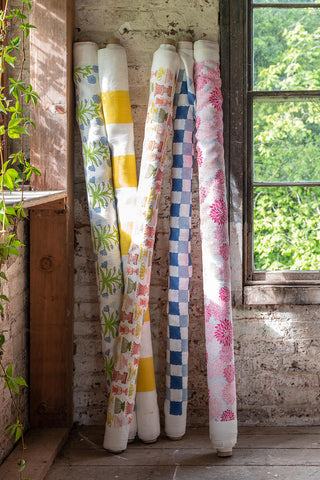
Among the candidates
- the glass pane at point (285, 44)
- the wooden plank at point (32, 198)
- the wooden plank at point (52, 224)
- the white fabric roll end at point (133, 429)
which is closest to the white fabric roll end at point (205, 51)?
the glass pane at point (285, 44)

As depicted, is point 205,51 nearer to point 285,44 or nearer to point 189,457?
point 285,44

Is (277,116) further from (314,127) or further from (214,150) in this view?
(214,150)

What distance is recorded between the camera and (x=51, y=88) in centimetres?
281

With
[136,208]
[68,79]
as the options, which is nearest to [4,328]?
[136,208]

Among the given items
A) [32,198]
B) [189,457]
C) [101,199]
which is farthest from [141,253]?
[189,457]

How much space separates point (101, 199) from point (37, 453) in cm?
121

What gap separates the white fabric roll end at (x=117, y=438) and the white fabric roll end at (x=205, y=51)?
1.78m

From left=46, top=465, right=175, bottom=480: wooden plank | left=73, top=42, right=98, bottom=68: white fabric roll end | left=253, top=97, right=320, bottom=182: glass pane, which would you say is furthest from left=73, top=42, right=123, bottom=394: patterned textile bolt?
left=253, top=97, right=320, bottom=182: glass pane

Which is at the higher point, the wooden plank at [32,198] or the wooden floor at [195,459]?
the wooden plank at [32,198]

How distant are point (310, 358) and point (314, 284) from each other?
39 centimetres

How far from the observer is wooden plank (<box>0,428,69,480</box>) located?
245 centimetres

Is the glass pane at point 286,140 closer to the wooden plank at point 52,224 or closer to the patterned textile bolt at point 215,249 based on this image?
the patterned textile bolt at point 215,249

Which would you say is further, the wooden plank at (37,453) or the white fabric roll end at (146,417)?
the white fabric roll end at (146,417)

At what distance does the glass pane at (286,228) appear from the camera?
10.1 feet
